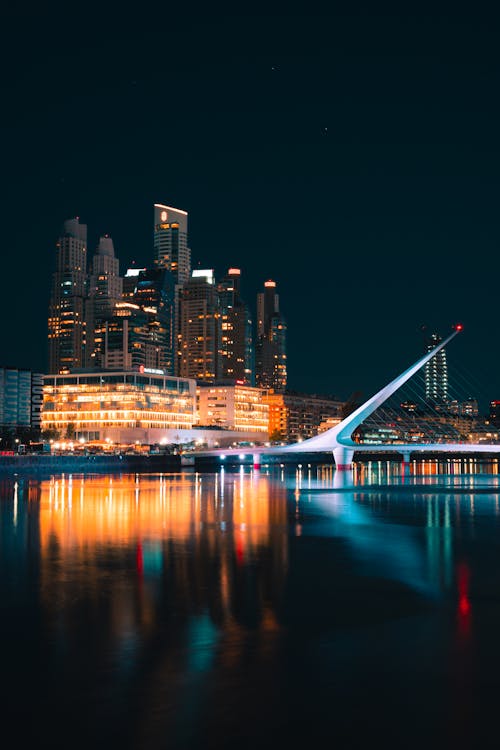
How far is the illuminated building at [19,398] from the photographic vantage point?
123 meters

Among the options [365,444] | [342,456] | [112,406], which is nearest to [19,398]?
[112,406]

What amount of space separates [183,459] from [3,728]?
94.5m

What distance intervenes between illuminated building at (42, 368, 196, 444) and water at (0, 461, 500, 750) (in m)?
119

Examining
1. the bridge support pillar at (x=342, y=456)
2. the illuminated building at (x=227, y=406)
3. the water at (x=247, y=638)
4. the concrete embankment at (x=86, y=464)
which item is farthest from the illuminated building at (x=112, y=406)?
the water at (x=247, y=638)

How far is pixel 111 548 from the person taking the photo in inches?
849

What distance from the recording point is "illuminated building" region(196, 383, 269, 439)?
17525 cm

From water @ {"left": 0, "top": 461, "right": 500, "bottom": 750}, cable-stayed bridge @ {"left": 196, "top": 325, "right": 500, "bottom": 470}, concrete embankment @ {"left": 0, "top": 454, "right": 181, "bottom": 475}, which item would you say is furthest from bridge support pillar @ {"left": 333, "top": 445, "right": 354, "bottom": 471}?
water @ {"left": 0, "top": 461, "right": 500, "bottom": 750}

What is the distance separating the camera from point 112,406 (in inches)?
5728

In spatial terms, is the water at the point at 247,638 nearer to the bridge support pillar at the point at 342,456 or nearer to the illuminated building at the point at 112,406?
the bridge support pillar at the point at 342,456

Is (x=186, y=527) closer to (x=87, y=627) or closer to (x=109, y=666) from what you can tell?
(x=87, y=627)

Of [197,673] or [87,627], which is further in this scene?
[87,627]

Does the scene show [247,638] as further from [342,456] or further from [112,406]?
[112,406]

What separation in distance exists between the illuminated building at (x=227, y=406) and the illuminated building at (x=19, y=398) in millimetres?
51505

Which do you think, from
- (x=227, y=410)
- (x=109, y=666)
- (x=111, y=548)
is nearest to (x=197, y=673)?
(x=109, y=666)
